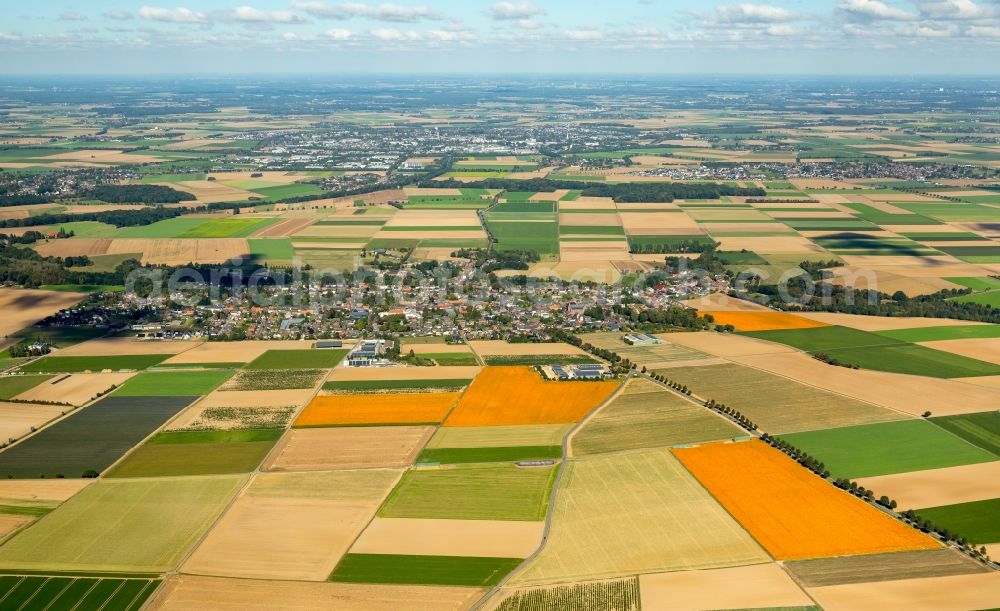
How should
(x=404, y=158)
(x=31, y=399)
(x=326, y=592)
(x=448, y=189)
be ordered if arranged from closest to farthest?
1. (x=326, y=592)
2. (x=31, y=399)
3. (x=448, y=189)
4. (x=404, y=158)

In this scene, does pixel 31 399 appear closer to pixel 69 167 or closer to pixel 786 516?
pixel 786 516

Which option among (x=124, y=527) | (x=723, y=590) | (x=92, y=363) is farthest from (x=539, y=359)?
(x=92, y=363)

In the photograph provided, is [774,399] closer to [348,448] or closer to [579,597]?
[579,597]

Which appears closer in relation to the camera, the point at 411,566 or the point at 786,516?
the point at 411,566

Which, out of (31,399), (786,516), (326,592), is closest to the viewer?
(326,592)

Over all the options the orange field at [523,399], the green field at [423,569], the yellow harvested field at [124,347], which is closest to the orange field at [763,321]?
the orange field at [523,399]

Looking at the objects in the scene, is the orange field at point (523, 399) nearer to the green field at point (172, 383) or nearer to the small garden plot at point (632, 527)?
the small garden plot at point (632, 527)

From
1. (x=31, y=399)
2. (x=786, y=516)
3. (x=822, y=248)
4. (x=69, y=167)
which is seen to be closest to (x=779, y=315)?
(x=822, y=248)
